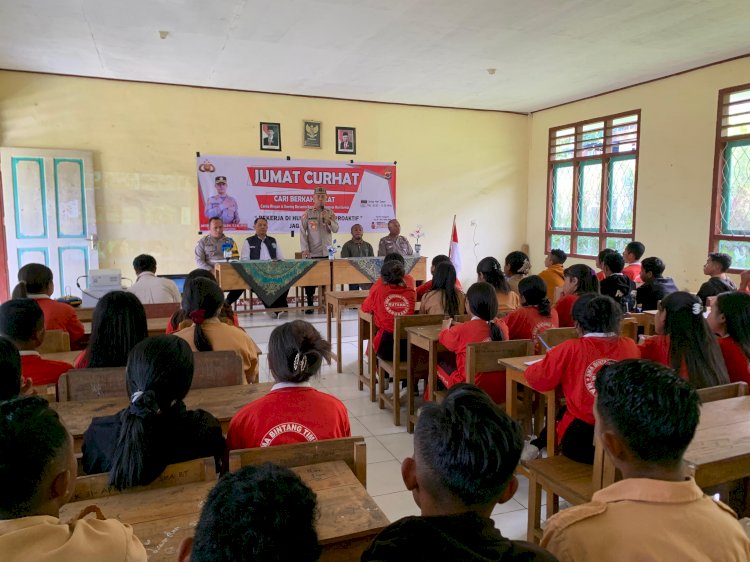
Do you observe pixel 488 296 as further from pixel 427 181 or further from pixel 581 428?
pixel 427 181

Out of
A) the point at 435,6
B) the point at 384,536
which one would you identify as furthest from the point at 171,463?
the point at 435,6

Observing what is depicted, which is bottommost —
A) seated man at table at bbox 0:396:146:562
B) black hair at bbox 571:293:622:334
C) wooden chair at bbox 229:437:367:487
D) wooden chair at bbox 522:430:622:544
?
wooden chair at bbox 522:430:622:544

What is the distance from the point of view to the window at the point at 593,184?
770cm

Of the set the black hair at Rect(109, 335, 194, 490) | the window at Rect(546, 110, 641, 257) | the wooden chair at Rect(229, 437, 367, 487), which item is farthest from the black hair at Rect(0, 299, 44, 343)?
the window at Rect(546, 110, 641, 257)

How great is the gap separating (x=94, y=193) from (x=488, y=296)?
622 cm

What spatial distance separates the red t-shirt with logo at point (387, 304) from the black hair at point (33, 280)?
212 centimetres

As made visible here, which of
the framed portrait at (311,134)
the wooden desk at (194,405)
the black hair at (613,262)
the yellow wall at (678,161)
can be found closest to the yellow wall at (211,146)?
the framed portrait at (311,134)

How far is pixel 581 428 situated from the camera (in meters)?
2.12

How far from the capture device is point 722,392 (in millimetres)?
1999

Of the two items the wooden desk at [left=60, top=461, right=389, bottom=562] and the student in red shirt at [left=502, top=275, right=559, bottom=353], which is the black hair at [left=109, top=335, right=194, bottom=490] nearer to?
the wooden desk at [left=60, top=461, right=389, bottom=562]

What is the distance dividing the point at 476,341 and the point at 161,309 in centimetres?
219

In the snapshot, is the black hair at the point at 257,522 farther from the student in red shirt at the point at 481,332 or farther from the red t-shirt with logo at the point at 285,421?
the student in red shirt at the point at 481,332

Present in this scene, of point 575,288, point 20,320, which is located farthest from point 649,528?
point 575,288

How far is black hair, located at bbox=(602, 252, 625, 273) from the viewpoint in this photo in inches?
185
